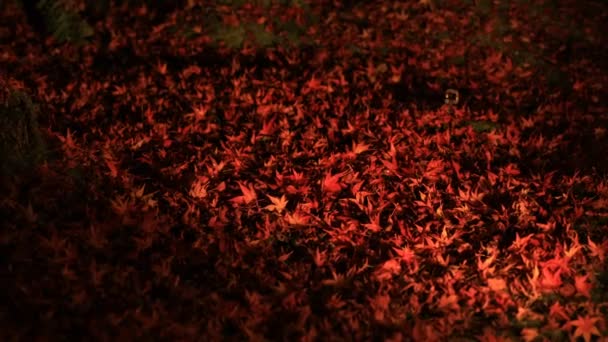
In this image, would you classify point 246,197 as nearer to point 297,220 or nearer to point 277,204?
point 277,204

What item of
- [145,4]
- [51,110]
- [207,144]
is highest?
[145,4]

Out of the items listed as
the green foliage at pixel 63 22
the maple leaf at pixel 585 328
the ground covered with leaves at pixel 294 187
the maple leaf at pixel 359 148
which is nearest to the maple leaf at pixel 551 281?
the ground covered with leaves at pixel 294 187

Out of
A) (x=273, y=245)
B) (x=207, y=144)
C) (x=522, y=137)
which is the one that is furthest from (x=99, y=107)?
(x=522, y=137)

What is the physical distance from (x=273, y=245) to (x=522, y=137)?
2895mm

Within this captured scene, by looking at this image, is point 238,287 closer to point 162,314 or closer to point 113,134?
point 162,314

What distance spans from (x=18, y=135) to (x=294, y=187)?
207 centimetres

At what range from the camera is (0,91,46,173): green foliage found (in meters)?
3.53

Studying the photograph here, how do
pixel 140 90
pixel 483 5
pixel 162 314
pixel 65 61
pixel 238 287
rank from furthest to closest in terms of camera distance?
pixel 483 5 → pixel 65 61 → pixel 140 90 → pixel 238 287 → pixel 162 314

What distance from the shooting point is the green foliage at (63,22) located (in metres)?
6.26

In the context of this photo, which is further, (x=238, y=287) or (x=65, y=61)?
(x=65, y=61)

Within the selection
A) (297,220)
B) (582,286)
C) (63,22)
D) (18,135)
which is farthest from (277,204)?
(63,22)

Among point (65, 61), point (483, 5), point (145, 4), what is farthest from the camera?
point (483, 5)

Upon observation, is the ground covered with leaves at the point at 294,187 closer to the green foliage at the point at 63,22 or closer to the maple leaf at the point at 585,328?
the maple leaf at the point at 585,328

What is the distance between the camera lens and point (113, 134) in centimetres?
446
